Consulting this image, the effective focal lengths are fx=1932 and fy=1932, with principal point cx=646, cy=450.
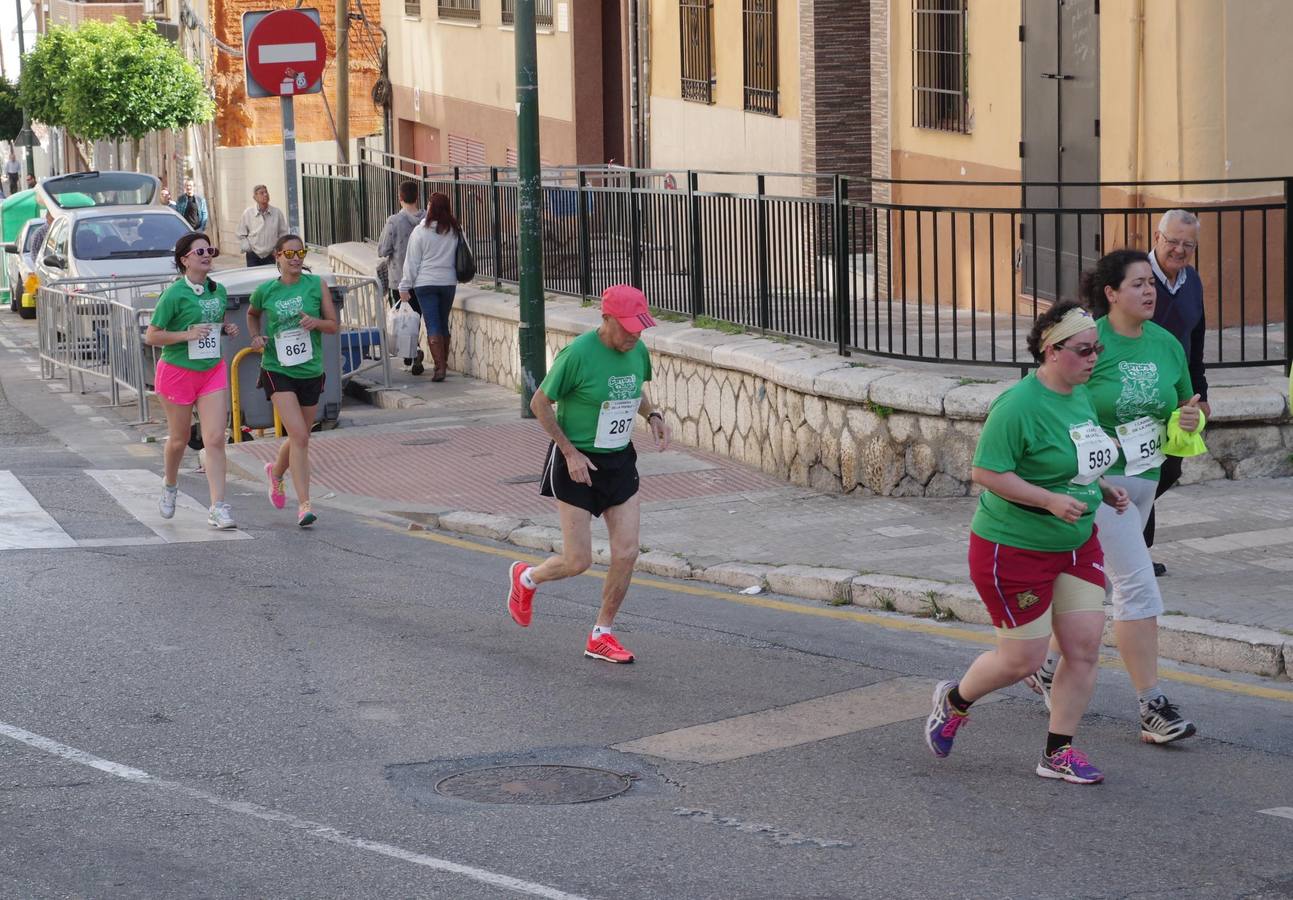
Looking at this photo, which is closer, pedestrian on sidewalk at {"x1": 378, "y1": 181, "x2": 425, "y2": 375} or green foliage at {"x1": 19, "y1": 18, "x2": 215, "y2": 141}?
pedestrian on sidewalk at {"x1": 378, "y1": 181, "x2": 425, "y2": 375}

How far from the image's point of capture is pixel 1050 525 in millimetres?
6430

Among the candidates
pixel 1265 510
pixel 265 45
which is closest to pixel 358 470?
pixel 265 45

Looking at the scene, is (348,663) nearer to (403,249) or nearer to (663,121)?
(403,249)

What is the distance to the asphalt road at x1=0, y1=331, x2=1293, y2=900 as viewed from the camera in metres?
5.73

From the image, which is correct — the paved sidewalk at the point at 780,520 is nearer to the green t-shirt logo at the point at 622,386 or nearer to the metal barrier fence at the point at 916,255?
the metal barrier fence at the point at 916,255

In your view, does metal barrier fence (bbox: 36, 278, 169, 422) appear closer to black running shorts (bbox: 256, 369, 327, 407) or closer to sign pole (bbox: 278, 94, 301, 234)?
sign pole (bbox: 278, 94, 301, 234)

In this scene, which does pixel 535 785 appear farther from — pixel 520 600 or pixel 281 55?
pixel 281 55

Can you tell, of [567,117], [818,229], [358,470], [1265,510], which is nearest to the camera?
[1265,510]

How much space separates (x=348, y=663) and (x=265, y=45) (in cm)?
1081

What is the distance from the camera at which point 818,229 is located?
1311 cm

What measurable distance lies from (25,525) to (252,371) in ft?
13.5

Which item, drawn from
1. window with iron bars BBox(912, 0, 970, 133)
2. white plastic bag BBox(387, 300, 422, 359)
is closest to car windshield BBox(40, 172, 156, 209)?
white plastic bag BBox(387, 300, 422, 359)

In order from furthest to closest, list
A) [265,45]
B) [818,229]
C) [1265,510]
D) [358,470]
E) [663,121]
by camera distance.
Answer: [663,121], [265,45], [358,470], [818,229], [1265,510]

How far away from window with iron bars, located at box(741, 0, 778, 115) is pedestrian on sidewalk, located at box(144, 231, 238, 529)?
968cm
